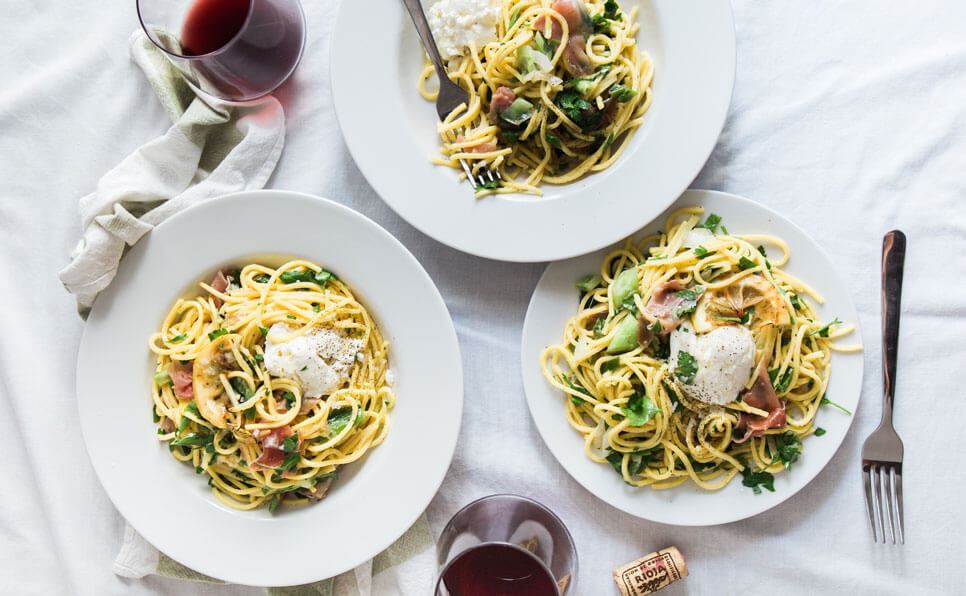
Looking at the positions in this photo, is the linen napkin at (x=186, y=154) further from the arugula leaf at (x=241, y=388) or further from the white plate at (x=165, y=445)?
Result: the arugula leaf at (x=241, y=388)

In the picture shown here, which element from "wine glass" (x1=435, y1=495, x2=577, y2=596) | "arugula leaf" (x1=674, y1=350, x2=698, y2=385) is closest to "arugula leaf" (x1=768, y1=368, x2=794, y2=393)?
"arugula leaf" (x1=674, y1=350, x2=698, y2=385)

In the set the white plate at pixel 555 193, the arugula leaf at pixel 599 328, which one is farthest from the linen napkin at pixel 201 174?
the arugula leaf at pixel 599 328

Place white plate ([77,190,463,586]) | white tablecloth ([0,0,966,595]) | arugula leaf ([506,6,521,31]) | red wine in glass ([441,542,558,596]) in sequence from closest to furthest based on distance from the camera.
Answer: red wine in glass ([441,542,558,596]) → white plate ([77,190,463,586]) → arugula leaf ([506,6,521,31]) → white tablecloth ([0,0,966,595])

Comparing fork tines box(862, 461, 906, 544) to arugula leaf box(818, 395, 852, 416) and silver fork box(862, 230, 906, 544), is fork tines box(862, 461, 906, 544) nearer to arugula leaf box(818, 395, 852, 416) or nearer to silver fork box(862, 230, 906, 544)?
silver fork box(862, 230, 906, 544)

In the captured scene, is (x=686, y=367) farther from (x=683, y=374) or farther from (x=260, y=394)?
(x=260, y=394)

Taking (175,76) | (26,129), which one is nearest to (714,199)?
(175,76)

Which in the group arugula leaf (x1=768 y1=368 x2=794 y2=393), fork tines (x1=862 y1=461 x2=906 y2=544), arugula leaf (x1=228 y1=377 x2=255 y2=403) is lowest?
fork tines (x1=862 y1=461 x2=906 y2=544)

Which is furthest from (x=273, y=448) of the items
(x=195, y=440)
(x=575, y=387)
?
(x=575, y=387)
